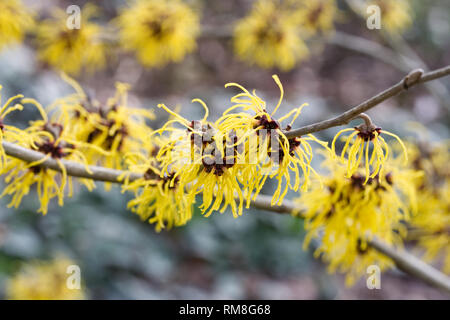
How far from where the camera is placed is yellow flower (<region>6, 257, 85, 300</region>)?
1.95 meters

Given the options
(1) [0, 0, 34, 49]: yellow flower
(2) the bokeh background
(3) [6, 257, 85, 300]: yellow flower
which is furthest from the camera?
(2) the bokeh background

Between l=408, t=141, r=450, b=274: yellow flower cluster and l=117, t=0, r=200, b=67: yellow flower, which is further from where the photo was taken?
l=117, t=0, r=200, b=67: yellow flower

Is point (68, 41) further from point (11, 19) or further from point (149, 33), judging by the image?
point (149, 33)

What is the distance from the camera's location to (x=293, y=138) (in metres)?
0.82

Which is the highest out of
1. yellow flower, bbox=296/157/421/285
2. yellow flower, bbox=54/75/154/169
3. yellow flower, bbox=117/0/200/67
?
yellow flower, bbox=117/0/200/67

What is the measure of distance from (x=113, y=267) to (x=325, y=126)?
1989 millimetres

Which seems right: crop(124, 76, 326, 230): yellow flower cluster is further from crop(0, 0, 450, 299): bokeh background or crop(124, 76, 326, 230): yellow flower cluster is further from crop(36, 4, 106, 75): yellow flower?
crop(0, 0, 450, 299): bokeh background

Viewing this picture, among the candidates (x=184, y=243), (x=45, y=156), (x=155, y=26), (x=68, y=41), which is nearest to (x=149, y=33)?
(x=155, y=26)

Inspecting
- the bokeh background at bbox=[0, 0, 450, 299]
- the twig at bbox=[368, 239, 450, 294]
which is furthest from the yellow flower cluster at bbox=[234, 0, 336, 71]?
the twig at bbox=[368, 239, 450, 294]

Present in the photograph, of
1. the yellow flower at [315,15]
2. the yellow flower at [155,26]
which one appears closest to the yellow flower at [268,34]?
the yellow flower at [315,15]

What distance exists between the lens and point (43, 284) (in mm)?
1980

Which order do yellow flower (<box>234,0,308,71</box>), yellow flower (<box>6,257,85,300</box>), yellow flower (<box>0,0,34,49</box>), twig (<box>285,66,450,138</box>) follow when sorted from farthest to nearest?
yellow flower (<box>234,0,308,71</box>) < yellow flower (<box>6,257,85,300</box>) < yellow flower (<box>0,0,34,49</box>) < twig (<box>285,66,450,138</box>)

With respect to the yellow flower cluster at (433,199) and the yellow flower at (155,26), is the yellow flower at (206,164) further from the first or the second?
the yellow flower at (155,26)
